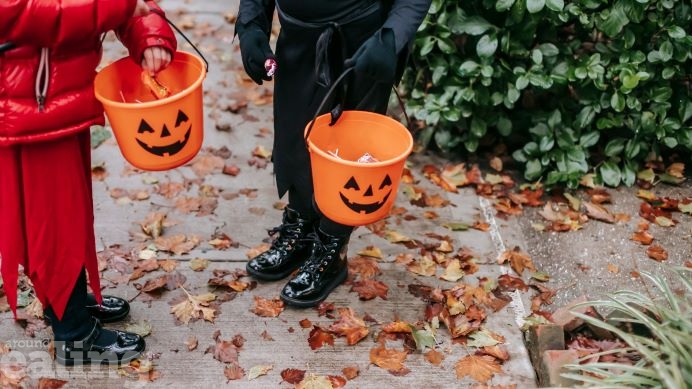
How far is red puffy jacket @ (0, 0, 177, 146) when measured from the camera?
7.10ft

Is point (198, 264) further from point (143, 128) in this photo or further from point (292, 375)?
point (143, 128)

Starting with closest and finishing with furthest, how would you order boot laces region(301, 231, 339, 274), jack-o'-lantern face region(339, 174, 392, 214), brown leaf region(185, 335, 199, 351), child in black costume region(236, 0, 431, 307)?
1. jack-o'-lantern face region(339, 174, 392, 214)
2. child in black costume region(236, 0, 431, 307)
3. brown leaf region(185, 335, 199, 351)
4. boot laces region(301, 231, 339, 274)

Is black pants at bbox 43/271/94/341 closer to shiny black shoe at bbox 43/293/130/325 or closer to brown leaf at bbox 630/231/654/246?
shiny black shoe at bbox 43/293/130/325

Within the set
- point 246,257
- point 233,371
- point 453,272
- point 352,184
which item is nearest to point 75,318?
point 233,371

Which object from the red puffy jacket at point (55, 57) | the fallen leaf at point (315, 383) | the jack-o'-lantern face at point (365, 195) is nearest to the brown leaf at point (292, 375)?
the fallen leaf at point (315, 383)

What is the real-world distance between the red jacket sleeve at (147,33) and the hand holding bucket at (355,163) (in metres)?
0.59

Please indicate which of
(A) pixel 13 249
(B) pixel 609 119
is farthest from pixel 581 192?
(A) pixel 13 249

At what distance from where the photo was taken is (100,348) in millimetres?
2959

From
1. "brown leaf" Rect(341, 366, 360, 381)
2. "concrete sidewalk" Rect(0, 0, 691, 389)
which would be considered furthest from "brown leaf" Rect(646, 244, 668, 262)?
"brown leaf" Rect(341, 366, 360, 381)

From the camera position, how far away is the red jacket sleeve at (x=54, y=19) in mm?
2125

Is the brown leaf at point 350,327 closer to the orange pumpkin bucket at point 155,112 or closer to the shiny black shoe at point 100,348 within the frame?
the shiny black shoe at point 100,348

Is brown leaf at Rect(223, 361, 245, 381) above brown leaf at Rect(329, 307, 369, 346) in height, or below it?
below

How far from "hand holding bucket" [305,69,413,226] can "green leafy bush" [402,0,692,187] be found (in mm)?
1307

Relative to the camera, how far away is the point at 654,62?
3.89m
